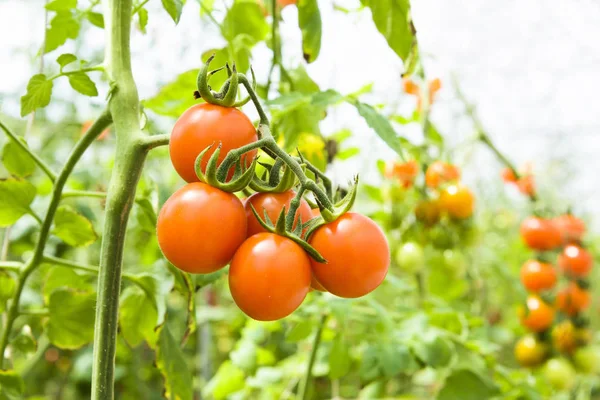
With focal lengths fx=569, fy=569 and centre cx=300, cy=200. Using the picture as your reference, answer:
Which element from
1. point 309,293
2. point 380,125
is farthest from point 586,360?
point 380,125

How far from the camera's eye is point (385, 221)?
4.50 ft

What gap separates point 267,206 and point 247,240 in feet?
0.13

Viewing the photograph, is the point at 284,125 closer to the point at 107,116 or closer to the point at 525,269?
the point at 107,116

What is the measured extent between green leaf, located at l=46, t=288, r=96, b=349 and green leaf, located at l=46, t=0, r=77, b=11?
0.33 metres

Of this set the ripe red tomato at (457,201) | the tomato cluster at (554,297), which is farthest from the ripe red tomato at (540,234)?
the ripe red tomato at (457,201)

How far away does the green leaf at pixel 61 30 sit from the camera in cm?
71

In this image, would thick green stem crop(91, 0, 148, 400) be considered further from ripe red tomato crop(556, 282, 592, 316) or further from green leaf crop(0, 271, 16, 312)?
ripe red tomato crop(556, 282, 592, 316)

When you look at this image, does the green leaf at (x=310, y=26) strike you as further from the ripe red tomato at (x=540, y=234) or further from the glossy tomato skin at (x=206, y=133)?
the ripe red tomato at (x=540, y=234)

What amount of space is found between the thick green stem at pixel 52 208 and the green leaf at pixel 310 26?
28 cm

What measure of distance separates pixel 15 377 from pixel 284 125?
1.56 feet

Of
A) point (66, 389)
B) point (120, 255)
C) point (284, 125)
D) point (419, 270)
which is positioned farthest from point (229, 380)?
point (66, 389)

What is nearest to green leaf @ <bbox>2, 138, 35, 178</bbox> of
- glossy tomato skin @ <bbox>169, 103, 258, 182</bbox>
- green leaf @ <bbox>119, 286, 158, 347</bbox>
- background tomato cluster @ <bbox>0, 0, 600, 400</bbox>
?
background tomato cluster @ <bbox>0, 0, 600, 400</bbox>

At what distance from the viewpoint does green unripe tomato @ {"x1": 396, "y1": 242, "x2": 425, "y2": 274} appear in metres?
1.29

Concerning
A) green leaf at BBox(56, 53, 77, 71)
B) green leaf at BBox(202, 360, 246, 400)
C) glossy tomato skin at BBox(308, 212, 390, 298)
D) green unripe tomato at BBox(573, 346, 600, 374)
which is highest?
green leaf at BBox(56, 53, 77, 71)
